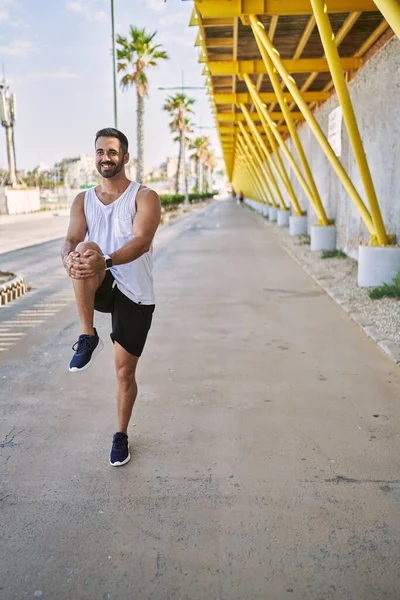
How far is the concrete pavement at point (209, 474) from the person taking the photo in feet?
9.07

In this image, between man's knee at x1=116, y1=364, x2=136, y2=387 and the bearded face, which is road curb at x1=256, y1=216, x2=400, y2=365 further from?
the bearded face

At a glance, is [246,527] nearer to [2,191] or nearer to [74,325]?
[74,325]

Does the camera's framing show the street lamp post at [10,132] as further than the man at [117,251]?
Yes

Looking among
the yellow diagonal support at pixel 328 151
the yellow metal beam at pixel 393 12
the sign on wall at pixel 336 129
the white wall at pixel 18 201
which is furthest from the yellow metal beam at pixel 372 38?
the white wall at pixel 18 201

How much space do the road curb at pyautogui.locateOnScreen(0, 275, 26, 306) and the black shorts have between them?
6371 mm

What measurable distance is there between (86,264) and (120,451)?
52.4 inches

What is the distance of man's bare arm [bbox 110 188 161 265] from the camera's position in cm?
347

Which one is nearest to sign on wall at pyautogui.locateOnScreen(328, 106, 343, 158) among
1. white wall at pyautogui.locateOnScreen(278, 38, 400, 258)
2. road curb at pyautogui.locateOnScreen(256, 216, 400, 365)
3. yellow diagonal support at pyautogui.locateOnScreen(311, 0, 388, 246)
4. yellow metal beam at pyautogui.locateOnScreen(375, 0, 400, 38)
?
white wall at pyautogui.locateOnScreen(278, 38, 400, 258)

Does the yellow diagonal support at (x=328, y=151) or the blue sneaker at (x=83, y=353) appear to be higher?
the yellow diagonal support at (x=328, y=151)

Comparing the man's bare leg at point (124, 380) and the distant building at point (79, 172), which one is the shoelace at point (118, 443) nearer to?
the man's bare leg at point (124, 380)

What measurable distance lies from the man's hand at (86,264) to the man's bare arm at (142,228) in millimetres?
137

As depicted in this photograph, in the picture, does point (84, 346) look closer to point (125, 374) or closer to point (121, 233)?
point (125, 374)

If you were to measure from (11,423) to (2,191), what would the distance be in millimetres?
45109

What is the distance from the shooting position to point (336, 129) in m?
16.1
